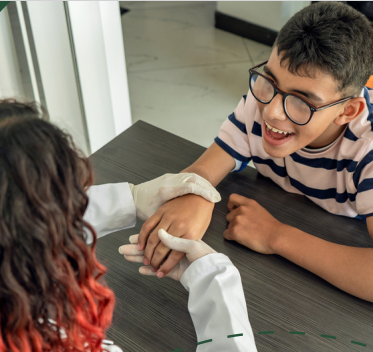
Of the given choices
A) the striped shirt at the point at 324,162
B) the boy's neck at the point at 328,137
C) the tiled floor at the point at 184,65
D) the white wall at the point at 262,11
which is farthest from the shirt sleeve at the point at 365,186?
the white wall at the point at 262,11

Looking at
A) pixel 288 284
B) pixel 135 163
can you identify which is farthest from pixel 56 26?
pixel 288 284

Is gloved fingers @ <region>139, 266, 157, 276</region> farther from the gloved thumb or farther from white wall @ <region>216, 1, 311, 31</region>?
white wall @ <region>216, 1, 311, 31</region>

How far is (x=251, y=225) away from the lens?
876mm

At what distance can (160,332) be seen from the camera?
0.71 m

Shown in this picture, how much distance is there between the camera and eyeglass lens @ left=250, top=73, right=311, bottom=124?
882 millimetres

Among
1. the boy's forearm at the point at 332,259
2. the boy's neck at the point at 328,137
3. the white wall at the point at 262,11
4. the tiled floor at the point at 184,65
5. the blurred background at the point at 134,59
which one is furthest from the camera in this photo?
the white wall at the point at 262,11

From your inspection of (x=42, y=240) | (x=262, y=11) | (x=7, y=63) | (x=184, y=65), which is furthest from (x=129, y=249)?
(x=262, y=11)

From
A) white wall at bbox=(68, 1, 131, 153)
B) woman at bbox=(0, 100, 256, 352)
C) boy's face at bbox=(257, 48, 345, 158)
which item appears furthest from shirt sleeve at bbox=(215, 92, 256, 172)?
white wall at bbox=(68, 1, 131, 153)

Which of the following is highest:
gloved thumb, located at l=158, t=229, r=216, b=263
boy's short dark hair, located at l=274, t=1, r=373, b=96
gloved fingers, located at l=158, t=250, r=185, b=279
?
boy's short dark hair, located at l=274, t=1, r=373, b=96

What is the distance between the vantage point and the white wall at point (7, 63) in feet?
4.84

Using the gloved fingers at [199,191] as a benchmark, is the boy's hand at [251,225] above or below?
below

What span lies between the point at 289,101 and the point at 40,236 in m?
0.61

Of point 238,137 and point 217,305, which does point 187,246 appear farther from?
point 238,137

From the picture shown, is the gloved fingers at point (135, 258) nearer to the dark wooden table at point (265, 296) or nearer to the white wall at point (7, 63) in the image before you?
the dark wooden table at point (265, 296)
